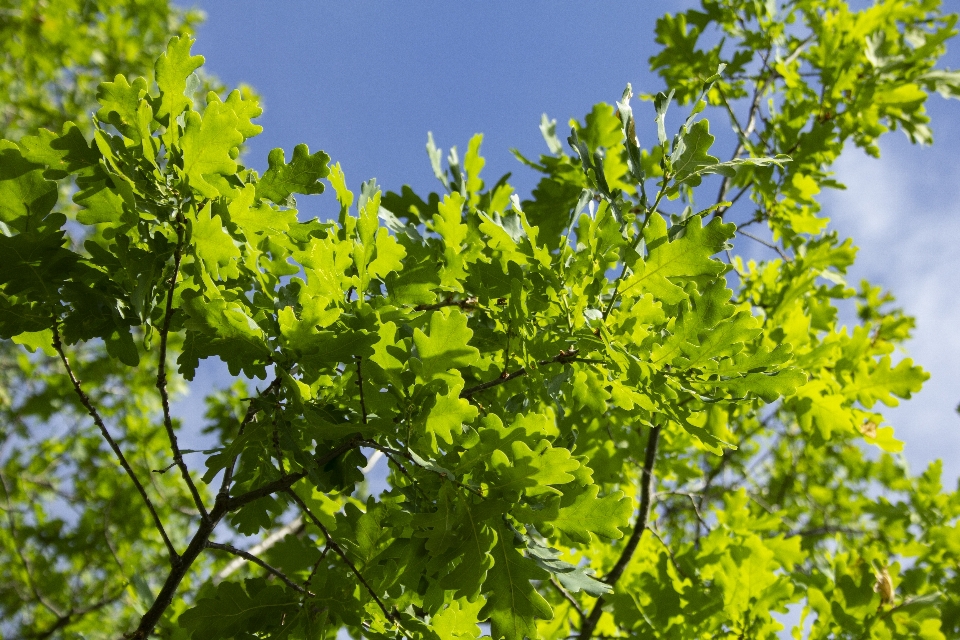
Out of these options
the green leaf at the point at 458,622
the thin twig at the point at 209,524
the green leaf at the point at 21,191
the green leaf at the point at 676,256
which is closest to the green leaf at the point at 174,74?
the green leaf at the point at 21,191

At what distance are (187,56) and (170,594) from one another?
1388mm

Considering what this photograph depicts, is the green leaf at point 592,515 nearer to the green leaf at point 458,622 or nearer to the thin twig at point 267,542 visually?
the green leaf at point 458,622

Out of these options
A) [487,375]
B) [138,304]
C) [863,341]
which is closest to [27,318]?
[138,304]

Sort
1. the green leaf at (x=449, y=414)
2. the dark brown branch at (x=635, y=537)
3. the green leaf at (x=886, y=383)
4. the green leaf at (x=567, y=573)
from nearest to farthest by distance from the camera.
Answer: the green leaf at (x=449, y=414) → the green leaf at (x=567, y=573) → the green leaf at (x=886, y=383) → the dark brown branch at (x=635, y=537)

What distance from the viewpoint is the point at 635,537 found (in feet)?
9.96

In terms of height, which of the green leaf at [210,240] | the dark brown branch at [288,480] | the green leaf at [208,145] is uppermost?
the green leaf at [208,145]

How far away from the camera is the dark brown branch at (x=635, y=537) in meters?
2.89

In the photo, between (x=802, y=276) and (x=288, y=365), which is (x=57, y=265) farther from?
(x=802, y=276)

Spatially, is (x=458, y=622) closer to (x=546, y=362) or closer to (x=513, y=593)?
(x=513, y=593)

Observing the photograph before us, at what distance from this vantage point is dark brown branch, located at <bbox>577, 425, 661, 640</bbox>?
289 cm

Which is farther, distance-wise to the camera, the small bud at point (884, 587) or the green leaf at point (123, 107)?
the small bud at point (884, 587)

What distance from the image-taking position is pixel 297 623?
1868 mm

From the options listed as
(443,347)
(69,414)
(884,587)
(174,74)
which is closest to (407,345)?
(443,347)

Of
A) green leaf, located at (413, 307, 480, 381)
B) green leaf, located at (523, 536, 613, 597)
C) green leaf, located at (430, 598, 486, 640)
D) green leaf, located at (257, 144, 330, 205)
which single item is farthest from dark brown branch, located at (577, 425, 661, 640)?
green leaf, located at (257, 144, 330, 205)
